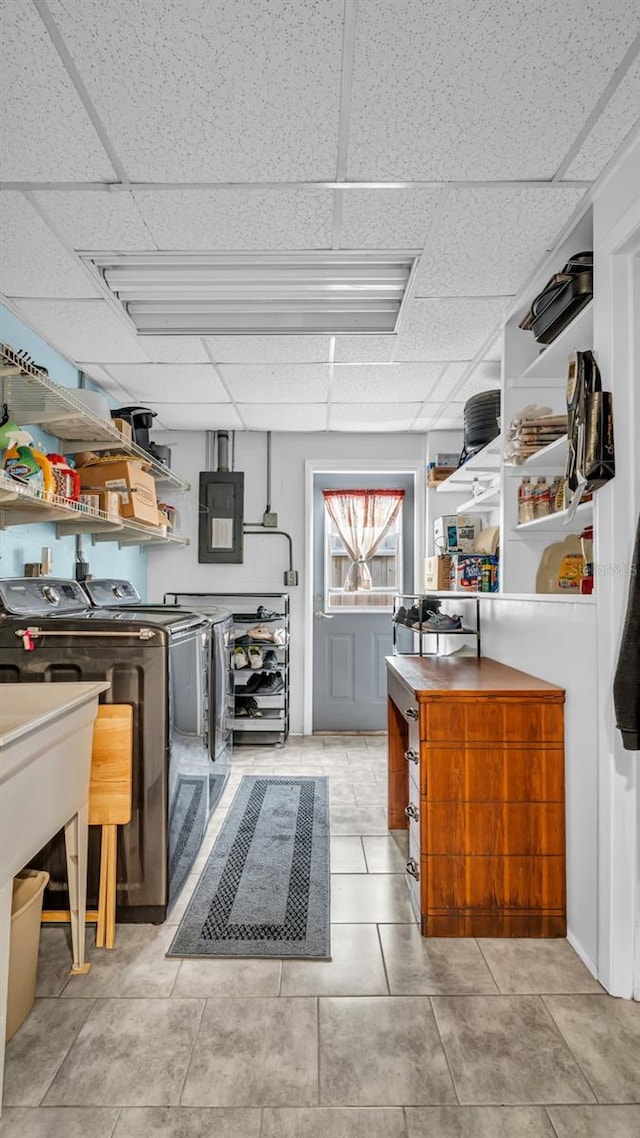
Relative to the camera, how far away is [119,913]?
204cm

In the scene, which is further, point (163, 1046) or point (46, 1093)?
point (163, 1046)

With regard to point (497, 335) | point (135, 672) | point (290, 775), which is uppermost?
point (497, 335)

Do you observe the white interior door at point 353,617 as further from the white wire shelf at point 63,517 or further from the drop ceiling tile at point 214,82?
the drop ceiling tile at point 214,82

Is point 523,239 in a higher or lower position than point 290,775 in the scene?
A: higher

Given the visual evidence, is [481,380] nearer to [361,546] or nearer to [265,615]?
[361,546]

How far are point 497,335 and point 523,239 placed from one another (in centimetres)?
74

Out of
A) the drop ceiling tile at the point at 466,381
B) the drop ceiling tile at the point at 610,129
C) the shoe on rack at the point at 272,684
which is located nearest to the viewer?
the drop ceiling tile at the point at 610,129

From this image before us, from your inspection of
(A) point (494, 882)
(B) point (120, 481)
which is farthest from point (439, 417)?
(A) point (494, 882)

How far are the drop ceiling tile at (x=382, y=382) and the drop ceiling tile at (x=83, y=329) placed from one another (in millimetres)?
1073

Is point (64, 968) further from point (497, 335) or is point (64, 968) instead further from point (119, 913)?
point (497, 335)

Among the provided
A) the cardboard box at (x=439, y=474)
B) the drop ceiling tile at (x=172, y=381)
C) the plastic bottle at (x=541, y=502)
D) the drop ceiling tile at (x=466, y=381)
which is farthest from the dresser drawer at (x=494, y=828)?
the cardboard box at (x=439, y=474)

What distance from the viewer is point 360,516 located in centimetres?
486

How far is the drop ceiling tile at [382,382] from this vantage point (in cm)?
323

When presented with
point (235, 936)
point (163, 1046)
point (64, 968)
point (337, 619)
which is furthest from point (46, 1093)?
point (337, 619)
